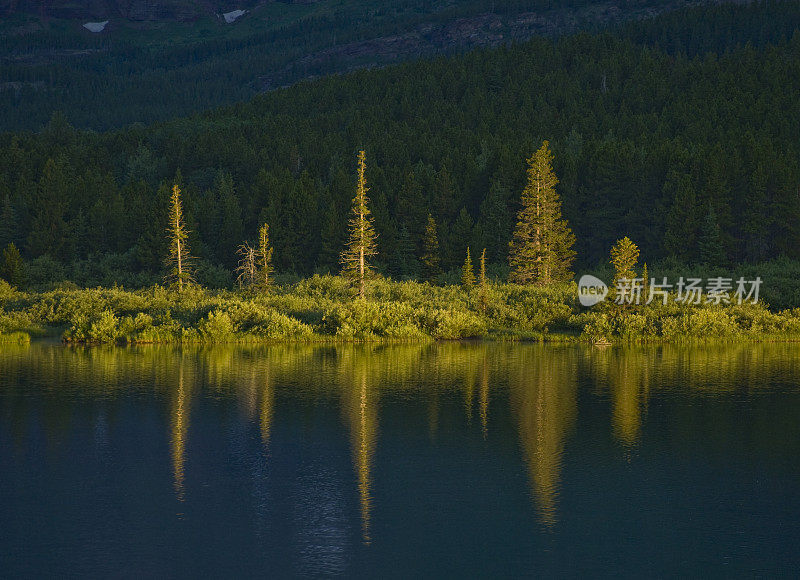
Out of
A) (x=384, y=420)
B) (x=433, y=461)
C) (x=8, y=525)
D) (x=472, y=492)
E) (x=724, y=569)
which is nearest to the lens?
(x=724, y=569)

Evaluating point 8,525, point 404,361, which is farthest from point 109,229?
point 8,525

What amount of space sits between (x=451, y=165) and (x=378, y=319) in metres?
52.5

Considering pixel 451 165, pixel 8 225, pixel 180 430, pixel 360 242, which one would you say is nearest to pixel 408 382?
pixel 180 430

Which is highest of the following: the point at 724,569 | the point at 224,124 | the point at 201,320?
the point at 224,124

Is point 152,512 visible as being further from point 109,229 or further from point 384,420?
point 109,229

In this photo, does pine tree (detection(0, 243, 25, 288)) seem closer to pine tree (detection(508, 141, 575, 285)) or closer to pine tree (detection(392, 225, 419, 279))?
pine tree (detection(392, 225, 419, 279))

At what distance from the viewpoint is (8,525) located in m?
20.5

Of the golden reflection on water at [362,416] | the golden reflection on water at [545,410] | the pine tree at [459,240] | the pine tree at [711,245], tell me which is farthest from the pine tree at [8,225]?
the pine tree at [711,245]

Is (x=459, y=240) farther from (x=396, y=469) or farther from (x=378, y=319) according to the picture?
(x=396, y=469)

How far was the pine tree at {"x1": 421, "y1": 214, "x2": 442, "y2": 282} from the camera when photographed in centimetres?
8338

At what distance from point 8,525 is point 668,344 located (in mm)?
39447

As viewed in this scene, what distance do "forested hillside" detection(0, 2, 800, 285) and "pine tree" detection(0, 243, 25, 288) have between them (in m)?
5.04

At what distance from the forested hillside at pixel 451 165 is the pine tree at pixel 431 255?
2202mm

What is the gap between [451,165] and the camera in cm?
10294
